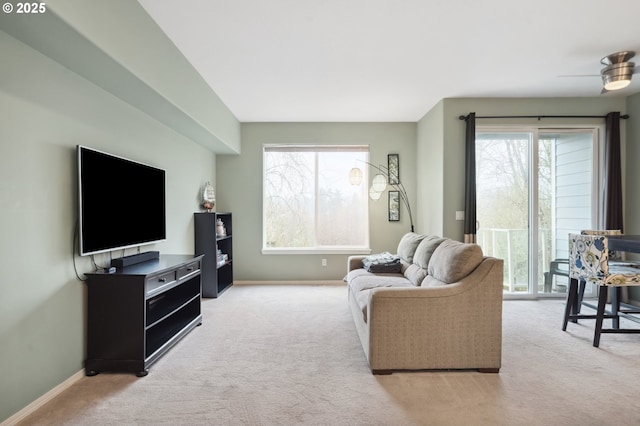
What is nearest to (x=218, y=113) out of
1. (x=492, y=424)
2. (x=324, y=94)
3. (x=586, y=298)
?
(x=324, y=94)

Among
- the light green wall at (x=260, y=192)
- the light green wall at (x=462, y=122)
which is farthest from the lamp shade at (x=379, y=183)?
the light green wall at (x=462, y=122)

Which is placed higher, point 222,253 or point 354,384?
point 222,253

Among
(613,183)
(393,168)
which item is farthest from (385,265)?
(613,183)

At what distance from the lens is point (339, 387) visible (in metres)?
2.10

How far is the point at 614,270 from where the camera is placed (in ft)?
9.43

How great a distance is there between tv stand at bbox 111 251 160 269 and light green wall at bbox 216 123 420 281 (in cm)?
226

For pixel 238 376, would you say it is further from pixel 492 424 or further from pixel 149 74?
pixel 149 74

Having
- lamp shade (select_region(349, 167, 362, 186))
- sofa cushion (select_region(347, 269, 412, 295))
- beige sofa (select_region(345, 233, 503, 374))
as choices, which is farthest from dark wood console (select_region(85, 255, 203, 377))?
lamp shade (select_region(349, 167, 362, 186))

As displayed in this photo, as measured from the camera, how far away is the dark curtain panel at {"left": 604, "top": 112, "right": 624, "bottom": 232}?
156 inches

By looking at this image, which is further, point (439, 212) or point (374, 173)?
point (374, 173)

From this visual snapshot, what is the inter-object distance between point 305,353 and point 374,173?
11.1 feet

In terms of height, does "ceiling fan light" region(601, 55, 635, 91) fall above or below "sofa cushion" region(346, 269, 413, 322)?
above

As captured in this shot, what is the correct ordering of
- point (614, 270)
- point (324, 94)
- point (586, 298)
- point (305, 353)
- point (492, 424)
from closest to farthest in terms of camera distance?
1. point (492, 424)
2. point (305, 353)
3. point (614, 270)
4. point (324, 94)
5. point (586, 298)

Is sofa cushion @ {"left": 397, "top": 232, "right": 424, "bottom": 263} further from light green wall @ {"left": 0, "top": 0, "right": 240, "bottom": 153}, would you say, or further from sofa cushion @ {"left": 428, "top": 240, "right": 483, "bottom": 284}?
light green wall @ {"left": 0, "top": 0, "right": 240, "bottom": 153}
